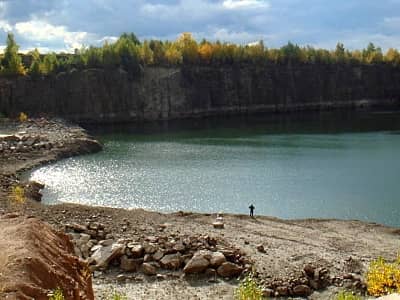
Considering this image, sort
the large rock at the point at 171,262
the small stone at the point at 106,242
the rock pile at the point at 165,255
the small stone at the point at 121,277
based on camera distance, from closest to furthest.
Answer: the small stone at the point at 121,277 → the rock pile at the point at 165,255 → the large rock at the point at 171,262 → the small stone at the point at 106,242

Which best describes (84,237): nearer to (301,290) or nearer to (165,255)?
(165,255)

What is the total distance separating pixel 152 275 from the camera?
65.9ft

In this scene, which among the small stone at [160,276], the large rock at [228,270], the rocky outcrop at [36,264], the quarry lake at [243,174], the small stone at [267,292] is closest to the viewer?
the rocky outcrop at [36,264]

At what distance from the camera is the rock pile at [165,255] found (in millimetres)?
20281

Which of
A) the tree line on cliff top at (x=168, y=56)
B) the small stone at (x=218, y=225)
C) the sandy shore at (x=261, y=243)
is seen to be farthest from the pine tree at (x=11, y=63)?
the small stone at (x=218, y=225)

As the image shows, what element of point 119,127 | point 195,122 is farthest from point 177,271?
point 195,122

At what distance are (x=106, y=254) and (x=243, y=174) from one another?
27.7 metres

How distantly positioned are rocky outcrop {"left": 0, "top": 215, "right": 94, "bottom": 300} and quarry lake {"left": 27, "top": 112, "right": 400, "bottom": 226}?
21.8 metres

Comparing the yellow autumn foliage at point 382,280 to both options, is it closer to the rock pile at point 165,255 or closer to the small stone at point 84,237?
the rock pile at point 165,255

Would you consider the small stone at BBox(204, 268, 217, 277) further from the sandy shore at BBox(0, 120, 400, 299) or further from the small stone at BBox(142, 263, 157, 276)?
the small stone at BBox(142, 263, 157, 276)

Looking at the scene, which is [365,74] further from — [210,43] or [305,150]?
[305,150]

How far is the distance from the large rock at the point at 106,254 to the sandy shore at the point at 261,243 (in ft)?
1.43

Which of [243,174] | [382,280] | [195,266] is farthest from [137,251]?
[243,174]

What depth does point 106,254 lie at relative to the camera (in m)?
20.8
